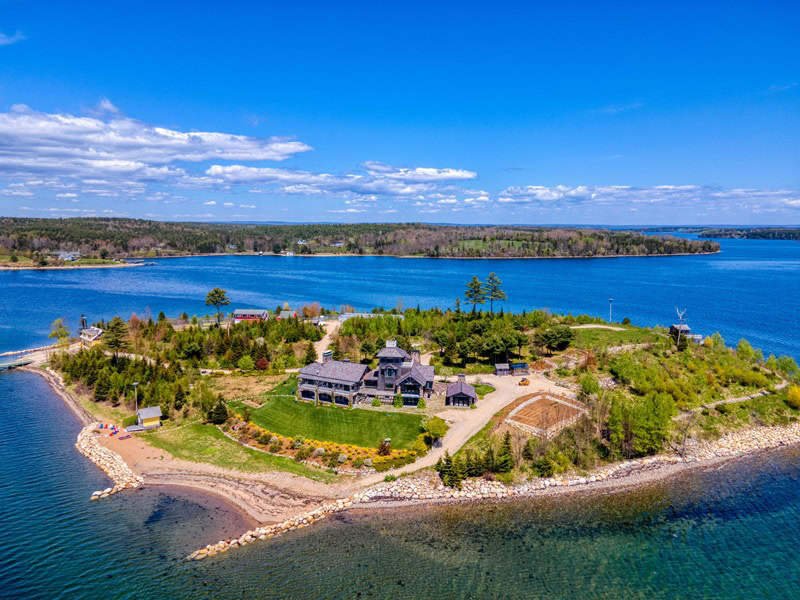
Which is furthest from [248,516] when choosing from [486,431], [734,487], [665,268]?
[665,268]

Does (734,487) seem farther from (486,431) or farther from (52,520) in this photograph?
(52,520)

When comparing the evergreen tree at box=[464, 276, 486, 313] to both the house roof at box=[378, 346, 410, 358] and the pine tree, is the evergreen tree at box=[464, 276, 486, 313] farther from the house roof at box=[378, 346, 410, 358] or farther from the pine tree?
the pine tree

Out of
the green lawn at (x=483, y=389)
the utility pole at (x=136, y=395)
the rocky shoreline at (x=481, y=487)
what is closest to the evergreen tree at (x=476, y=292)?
the green lawn at (x=483, y=389)

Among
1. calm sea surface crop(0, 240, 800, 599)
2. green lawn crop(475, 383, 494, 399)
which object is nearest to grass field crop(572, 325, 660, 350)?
green lawn crop(475, 383, 494, 399)

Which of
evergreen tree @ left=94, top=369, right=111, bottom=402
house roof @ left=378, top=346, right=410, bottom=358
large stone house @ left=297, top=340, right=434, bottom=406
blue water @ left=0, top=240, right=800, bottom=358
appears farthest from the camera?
blue water @ left=0, top=240, right=800, bottom=358

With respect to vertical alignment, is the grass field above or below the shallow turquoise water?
above

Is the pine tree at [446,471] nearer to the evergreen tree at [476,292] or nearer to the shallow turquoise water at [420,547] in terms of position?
the shallow turquoise water at [420,547]
